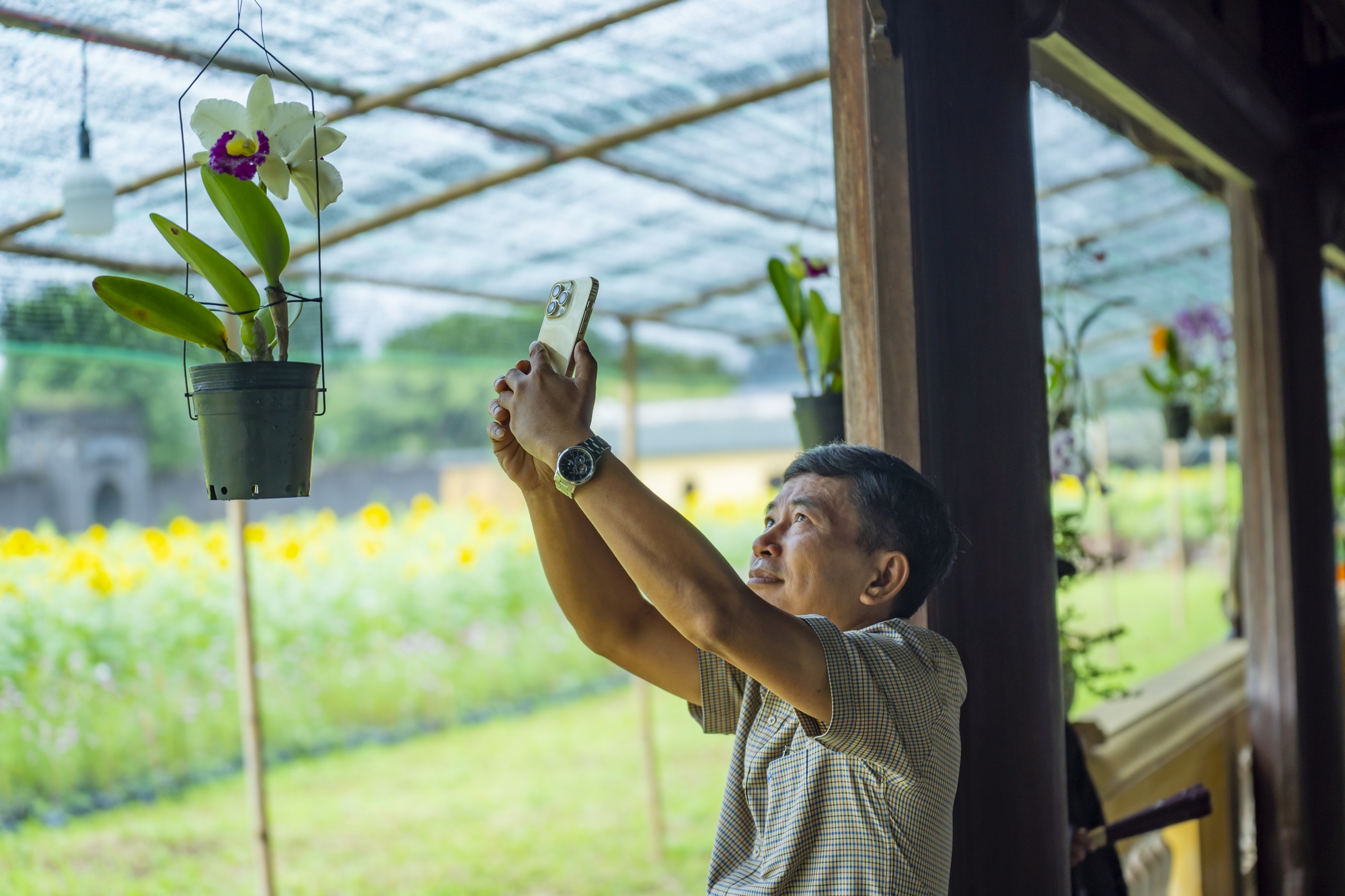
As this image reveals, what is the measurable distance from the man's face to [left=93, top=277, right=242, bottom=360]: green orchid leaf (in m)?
0.57

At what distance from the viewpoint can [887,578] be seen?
3.81ft

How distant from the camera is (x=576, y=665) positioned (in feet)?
23.4

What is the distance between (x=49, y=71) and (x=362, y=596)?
4.29 m

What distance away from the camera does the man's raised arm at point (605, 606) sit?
1226 mm

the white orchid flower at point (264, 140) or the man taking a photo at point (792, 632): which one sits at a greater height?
the white orchid flower at point (264, 140)

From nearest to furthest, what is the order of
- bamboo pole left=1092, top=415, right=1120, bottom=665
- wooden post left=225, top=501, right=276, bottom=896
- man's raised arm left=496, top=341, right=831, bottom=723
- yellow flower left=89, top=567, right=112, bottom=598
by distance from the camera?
1. man's raised arm left=496, top=341, right=831, bottom=723
2. bamboo pole left=1092, top=415, right=1120, bottom=665
3. wooden post left=225, top=501, right=276, bottom=896
4. yellow flower left=89, top=567, right=112, bottom=598

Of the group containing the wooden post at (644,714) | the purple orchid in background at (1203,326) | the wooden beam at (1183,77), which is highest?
the wooden beam at (1183,77)

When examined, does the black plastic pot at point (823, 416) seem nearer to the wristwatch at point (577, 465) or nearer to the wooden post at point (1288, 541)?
the wristwatch at point (577, 465)

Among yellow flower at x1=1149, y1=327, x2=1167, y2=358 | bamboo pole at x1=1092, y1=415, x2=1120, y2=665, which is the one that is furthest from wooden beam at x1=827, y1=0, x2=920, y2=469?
yellow flower at x1=1149, y1=327, x2=1167, y2=358

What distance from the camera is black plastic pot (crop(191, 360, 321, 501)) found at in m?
0.98

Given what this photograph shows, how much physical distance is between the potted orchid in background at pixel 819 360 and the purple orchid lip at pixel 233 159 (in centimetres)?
89

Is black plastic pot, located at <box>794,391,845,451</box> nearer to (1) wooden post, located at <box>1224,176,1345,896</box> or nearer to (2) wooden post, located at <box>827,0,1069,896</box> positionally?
(2) wooden post, located at <box>827,0,1069,896</box>

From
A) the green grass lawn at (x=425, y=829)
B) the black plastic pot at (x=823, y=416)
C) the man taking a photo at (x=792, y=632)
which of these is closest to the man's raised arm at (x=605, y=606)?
the man taking a photo at (x=792, y=632)

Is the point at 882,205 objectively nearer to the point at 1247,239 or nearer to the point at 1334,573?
the point at 1247,239
